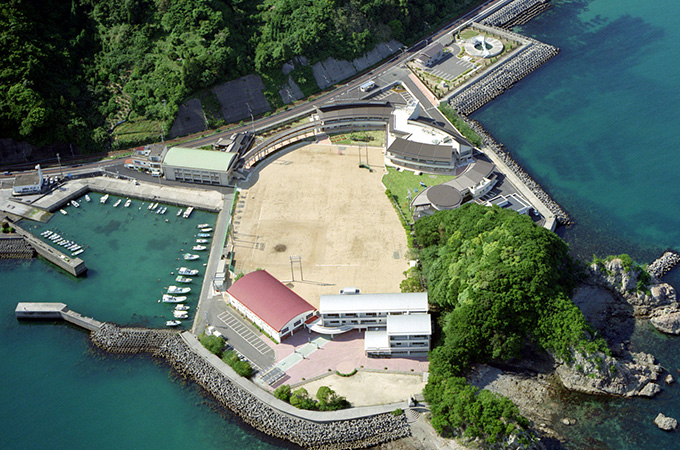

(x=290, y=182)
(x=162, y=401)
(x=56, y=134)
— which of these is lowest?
(x=162, y=401)

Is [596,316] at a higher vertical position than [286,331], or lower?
lower

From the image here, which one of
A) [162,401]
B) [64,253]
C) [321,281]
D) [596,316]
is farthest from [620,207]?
[64,253]

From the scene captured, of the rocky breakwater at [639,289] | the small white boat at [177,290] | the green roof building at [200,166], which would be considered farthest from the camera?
the green roof building at [200,166]

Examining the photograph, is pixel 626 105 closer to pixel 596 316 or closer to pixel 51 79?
pixel 596 316

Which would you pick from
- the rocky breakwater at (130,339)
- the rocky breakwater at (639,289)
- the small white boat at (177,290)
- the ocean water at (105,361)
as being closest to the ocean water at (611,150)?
the rocky breakwater at (639,289)

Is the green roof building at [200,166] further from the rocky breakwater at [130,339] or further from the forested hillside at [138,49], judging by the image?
the rocky breakwater at [130,339]

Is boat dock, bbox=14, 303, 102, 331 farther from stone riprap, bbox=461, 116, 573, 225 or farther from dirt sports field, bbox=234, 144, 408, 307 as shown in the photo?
stone riprap, bbox=461, 116, 573, 225

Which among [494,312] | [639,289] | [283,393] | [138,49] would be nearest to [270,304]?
[283,393]
